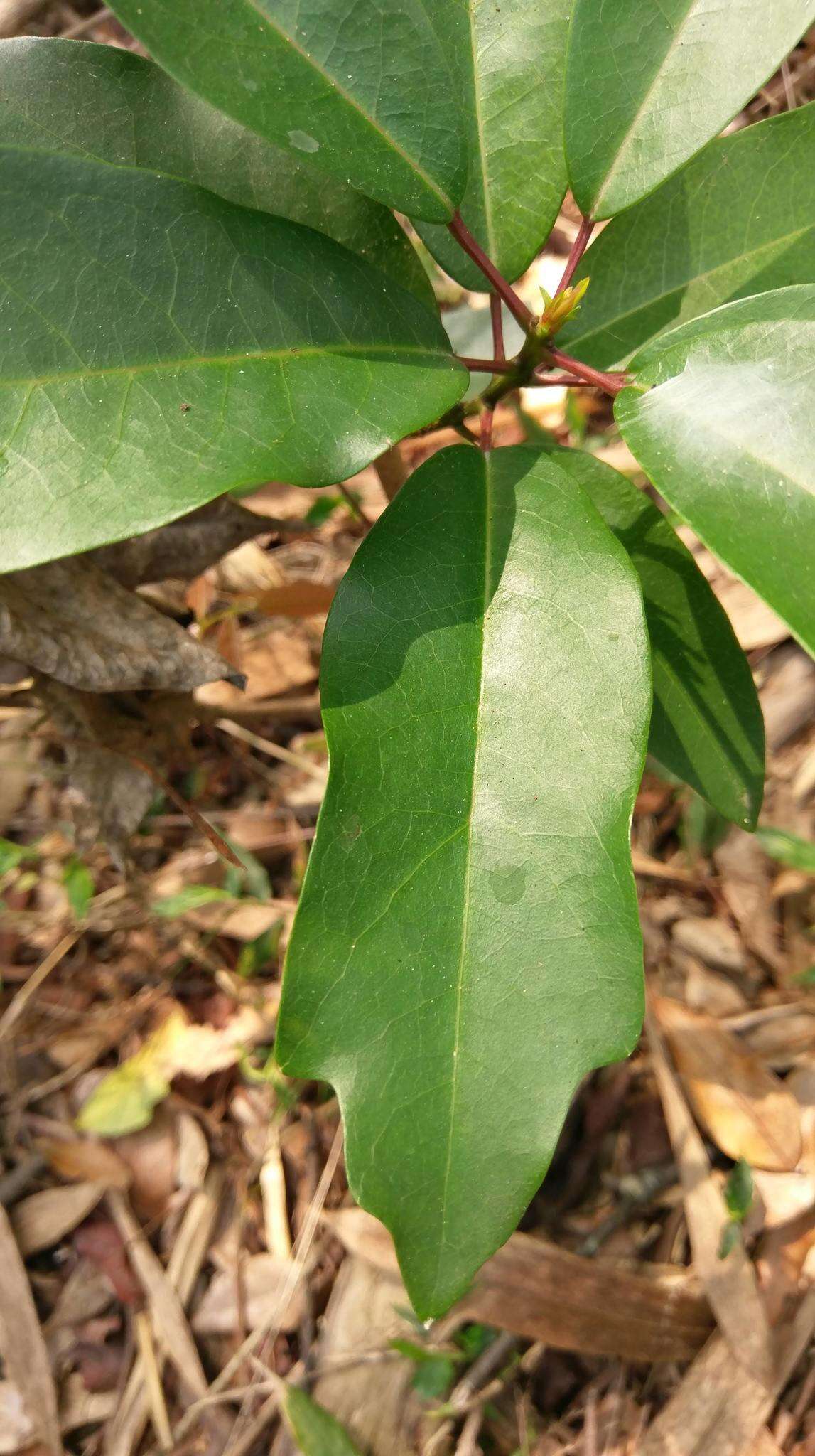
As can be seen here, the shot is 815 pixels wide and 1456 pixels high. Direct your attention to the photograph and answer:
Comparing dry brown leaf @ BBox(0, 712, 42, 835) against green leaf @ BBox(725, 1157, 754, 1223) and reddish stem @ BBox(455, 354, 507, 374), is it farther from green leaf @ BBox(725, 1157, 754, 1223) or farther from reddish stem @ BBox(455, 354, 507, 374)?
green leaf @ BBox(725, 1157, 754, 1223)

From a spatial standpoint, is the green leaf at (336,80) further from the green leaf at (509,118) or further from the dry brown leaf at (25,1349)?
the dry brown leaf at (25,1349)

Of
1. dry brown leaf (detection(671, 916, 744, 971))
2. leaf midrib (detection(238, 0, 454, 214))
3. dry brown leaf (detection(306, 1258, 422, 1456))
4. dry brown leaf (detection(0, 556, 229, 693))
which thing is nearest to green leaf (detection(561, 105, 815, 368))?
leaf midrib (detection(238, 0, 454, 214))

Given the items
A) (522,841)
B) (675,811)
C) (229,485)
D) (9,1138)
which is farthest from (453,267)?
(9,1138)

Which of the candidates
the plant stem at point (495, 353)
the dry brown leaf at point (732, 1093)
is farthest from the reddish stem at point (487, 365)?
the dry brown leaf at point (732, 1093)

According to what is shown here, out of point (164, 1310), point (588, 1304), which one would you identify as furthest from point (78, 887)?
point (588, 1304)

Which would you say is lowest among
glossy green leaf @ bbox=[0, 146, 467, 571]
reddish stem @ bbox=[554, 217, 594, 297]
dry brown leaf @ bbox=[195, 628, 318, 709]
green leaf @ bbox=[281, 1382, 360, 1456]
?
green leaf @ bbox=[281, 1382, 360, 1456]

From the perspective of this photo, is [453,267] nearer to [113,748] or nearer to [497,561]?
[497,561]
